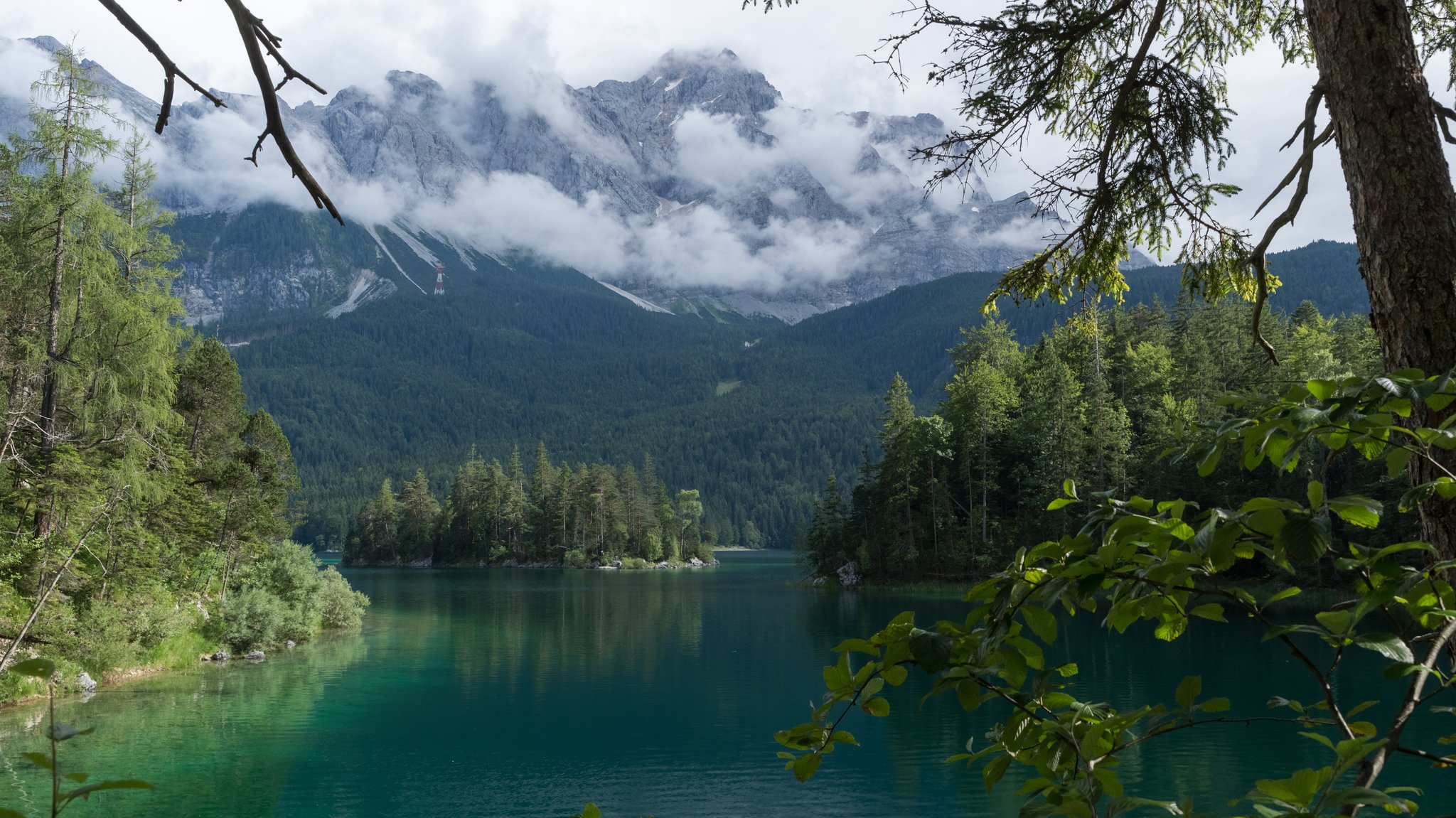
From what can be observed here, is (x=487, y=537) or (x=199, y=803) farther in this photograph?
(x=487, y=537)

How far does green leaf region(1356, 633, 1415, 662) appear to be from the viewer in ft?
5.20

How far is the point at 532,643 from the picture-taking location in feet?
109

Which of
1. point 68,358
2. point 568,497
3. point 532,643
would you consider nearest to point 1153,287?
point 568,497

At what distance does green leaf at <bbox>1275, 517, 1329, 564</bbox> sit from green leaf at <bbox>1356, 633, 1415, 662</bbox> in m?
0.21

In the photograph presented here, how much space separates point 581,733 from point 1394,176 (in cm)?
1875

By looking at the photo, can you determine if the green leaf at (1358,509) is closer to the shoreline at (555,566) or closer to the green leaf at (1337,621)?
the green leaf at (1337,621)

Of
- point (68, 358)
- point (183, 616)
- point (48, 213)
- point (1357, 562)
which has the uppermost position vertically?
point (48, 213)

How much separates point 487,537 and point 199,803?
91493 millimetres

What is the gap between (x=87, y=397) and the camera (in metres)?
20.8

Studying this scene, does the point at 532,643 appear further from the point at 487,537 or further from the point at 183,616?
the point at 487,537

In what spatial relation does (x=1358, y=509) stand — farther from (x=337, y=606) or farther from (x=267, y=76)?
(x=337, y=606)

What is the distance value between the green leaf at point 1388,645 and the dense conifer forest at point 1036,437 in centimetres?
4596

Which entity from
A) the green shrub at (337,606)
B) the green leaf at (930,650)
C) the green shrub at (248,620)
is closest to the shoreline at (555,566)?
the green shrub at (337,606)

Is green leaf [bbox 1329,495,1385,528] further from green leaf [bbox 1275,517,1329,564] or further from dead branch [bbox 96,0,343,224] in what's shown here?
dead branch [bbox 96,0,343,224]
